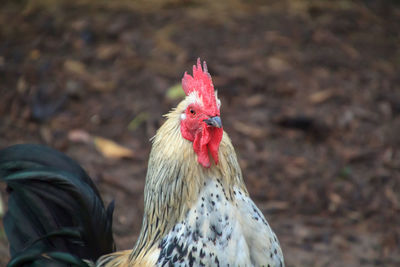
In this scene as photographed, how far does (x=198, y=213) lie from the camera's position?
272 centimetres

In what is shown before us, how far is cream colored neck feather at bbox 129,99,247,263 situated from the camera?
8.99 feet

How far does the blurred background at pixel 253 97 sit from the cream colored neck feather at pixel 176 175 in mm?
1923

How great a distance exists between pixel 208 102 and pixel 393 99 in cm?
467

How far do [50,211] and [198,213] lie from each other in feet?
3.34

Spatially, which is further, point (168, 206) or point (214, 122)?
point (168, 206)

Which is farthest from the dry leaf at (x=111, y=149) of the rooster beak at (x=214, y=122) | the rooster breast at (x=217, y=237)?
the rooster beak at (x=214, y=122)

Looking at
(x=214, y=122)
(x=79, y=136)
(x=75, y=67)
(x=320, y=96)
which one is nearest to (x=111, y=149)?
(x=79, y=136)

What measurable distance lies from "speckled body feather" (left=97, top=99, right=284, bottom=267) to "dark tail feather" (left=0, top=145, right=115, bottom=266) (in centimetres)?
44

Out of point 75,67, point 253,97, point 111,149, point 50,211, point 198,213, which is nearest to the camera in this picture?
point 198,213

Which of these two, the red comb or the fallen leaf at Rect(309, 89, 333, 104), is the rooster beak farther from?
the fallen leaf at Rect(309, 89, 333, 104)

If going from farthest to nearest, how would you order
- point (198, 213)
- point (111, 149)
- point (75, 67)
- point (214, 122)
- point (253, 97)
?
point (75, 67) < point (253, 97) < point (111, 149) < point (198, 213) < point (214, 122)

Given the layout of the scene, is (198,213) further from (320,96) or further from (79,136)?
(320,96)

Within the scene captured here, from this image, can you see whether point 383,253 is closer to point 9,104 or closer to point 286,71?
point 286,71

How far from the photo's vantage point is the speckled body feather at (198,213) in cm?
269
